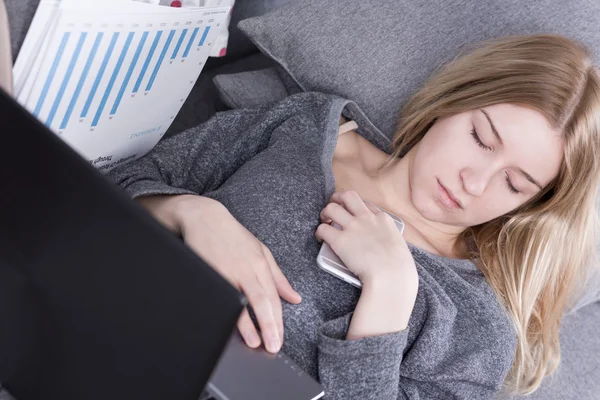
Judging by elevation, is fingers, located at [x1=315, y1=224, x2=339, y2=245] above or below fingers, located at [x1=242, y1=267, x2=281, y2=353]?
above

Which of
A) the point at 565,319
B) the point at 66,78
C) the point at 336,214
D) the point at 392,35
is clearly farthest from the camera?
the point at 565,319

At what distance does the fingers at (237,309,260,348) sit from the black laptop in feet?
0.80

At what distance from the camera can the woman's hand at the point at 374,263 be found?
982mm

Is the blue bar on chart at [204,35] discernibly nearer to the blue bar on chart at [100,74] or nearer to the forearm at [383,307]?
the blue bar on chart at [100,74]

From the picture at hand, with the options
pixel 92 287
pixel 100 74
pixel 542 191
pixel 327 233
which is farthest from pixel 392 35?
pixel 92 287

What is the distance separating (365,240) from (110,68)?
1.52ft

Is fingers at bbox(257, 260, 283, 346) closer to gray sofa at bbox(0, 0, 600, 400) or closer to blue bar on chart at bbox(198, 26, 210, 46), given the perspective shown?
blue bar on chart at bbox(198, 26, 210, 46)

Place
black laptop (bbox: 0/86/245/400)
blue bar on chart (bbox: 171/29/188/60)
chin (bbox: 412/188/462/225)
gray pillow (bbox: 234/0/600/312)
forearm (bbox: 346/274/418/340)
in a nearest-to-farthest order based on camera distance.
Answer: black laptop (bbox: 0/86/245/400)
forearm (bbox: 346/274/418/340)
blue bar on chart (bbox: 171/29/188/60)
chin (bbox: 412/188/462/225)
gray pillow (bbox: 234/0/600/312)

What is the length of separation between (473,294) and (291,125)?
45cm

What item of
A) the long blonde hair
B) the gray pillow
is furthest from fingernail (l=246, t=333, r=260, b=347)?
the gray pillow

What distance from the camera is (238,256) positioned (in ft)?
3.15

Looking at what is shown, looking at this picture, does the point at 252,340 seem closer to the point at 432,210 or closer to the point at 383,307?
the point at 383,307

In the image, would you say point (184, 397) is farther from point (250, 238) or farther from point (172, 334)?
point (250, 238)

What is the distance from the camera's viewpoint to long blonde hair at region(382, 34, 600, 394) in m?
1.17
